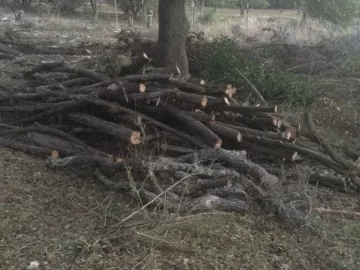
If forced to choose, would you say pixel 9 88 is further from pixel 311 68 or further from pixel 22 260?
pixel 311 68

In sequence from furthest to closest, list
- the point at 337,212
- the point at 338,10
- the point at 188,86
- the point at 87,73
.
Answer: the point at 338,10 < the point at 87,73 < the point at 188,86 < the point at 337,212

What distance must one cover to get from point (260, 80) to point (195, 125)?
109 inches

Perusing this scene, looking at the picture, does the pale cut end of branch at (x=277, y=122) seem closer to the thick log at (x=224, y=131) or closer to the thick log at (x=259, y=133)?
the thick log at (x=259, y=133)

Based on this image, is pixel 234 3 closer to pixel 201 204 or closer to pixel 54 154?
pixel 54 154

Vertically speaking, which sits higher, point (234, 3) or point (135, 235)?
point (234, 3)

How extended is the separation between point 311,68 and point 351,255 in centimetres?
581

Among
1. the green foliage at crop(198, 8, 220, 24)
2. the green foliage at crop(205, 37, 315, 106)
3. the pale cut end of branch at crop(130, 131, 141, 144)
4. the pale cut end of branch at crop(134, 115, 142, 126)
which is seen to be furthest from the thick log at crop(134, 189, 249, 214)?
the green foliage at crop(198, 8, 220, 24)

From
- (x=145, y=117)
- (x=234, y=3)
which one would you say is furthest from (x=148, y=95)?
(x=234, y=3)

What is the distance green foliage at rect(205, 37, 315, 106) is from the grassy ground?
3.02m

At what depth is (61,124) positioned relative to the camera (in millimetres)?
5414

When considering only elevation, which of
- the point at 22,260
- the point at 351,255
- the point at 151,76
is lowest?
the point at 351,255

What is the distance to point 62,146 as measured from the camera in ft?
16.0

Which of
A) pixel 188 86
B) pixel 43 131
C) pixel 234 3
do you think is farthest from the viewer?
pixel 234 3

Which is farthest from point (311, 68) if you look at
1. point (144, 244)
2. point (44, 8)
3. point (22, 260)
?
point (44, 8)
